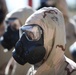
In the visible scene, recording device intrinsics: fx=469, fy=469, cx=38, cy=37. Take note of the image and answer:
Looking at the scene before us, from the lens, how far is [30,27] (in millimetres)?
4152

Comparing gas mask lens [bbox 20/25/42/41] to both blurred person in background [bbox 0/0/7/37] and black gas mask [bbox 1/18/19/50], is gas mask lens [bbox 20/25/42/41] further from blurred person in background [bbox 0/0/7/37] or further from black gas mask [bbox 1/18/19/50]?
Result: blurred person in background [bbox 0/0/7/37]

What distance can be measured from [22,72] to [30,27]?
3.65 ft

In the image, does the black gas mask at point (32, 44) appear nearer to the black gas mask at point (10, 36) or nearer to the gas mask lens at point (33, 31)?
the gas mask lens at point (33, 31)

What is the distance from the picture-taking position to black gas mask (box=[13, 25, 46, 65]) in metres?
4.15

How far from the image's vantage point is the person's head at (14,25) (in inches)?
229

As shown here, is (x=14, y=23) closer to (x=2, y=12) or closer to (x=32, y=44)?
(x=32, y=44)

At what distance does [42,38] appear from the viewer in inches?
164

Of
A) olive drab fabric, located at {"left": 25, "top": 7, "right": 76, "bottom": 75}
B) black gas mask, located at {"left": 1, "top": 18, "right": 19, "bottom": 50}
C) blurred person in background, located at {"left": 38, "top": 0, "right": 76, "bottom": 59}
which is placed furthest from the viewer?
blurred person in background, located at {"left": 38, "top": 0, "right": 76, "bottom": 59}

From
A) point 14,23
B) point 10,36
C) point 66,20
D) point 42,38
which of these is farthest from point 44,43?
point 66,20

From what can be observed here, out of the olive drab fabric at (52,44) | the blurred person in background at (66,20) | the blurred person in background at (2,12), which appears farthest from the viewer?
the blurred person in background at (2,12)

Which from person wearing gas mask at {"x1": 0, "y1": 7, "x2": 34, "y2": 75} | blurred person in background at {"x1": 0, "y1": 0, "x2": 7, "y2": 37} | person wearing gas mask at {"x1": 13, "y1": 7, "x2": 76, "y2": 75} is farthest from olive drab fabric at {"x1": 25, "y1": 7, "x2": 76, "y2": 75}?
blurred person in background at {"x1": 0, "y1": 0, "x2": 7, "y2": 37}

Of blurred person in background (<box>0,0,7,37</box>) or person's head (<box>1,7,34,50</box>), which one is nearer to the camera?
person's head (<box>1,7,34,50</box>)

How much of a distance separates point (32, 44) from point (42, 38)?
0.11 metres

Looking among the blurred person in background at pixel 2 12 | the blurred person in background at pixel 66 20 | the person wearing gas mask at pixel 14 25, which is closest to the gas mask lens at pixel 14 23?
the person wearing gas mask at pixel 14 25
